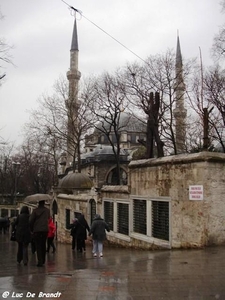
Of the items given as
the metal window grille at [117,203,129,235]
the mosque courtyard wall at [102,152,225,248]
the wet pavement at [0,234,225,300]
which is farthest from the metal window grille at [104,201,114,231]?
the wet pavement at [0,234,225,300]

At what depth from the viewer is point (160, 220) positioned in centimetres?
1241

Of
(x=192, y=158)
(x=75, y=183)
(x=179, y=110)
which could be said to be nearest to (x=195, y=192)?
(x=192, y=158)

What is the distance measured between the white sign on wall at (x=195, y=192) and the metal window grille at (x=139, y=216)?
262 cm

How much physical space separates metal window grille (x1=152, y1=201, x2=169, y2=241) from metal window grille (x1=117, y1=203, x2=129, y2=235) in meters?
2.07

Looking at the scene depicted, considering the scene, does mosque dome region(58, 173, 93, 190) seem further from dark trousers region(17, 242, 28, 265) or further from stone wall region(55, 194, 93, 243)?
dark trousers region(17, 242, 28, 265)

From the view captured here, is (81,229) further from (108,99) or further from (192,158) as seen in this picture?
(108,99)

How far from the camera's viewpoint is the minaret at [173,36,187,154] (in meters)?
25.5

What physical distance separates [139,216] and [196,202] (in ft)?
11.0

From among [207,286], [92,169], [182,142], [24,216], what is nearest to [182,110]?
[182,142]

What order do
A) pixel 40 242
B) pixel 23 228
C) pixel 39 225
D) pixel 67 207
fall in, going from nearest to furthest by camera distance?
pixel 39 225, pixel 40 242, pixel 23 228, pixel 67 207

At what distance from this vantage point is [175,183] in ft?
38.1

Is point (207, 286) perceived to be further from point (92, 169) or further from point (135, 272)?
point (92, 169)

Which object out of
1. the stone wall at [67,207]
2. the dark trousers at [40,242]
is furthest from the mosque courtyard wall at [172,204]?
the dark trousers at [40,242]

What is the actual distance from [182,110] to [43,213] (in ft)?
83.2
